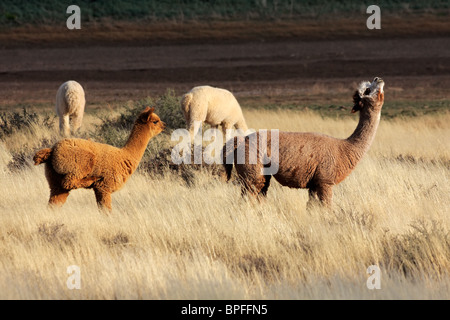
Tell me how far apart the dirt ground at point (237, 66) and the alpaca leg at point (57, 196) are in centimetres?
1705

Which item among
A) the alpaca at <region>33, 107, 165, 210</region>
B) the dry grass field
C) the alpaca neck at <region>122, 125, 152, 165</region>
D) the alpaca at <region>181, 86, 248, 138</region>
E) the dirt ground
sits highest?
the dirt ground

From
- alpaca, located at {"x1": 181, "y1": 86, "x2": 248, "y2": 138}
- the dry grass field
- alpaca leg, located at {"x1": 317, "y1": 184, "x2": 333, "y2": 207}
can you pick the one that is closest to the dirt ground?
alpaca, located at {"x1": 181, "y1": 86, "x2": 248, "y2": 138}

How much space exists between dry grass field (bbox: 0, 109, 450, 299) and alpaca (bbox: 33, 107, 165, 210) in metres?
0.33

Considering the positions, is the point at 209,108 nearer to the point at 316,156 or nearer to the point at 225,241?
the point at 316,156

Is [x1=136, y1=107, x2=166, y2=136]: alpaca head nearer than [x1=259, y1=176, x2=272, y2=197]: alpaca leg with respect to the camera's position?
No

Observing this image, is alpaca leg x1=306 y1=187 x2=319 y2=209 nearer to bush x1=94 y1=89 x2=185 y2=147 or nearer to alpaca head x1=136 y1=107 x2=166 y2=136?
alpaca head x1=136 y1=107 x2=166 y2=136

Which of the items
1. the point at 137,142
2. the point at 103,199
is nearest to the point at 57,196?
the point at 103,199

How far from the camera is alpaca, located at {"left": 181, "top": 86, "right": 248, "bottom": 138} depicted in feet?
45.3

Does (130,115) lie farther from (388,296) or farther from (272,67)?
(272,67)

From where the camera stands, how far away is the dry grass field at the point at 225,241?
6.66 metres

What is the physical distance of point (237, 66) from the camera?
115 ft

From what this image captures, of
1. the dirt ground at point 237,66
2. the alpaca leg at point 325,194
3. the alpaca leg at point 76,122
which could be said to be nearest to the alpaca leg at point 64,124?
the alpaca leg at point 76,122

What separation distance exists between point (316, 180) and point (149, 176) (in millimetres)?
3514

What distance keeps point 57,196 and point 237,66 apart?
26.7 meters
